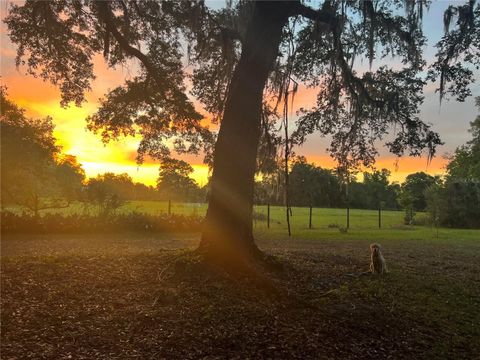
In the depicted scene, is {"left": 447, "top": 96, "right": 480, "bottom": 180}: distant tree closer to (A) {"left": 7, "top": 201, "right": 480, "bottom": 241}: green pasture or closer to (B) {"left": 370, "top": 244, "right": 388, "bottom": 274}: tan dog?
(A) {"left": 7, "top": 201, "right": 480, "bottom": 241}: green pasture

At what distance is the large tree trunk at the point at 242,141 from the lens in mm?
7781

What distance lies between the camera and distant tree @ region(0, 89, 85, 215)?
18441 mm

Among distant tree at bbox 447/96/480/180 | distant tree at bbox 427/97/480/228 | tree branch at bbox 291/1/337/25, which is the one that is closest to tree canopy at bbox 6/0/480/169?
tree branch at bbox 291/1/337/25

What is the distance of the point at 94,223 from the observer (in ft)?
64.6

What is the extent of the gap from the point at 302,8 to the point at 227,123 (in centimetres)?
278

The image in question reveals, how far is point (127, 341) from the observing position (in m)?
4.41

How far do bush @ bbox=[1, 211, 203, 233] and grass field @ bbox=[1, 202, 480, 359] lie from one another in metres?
11.5

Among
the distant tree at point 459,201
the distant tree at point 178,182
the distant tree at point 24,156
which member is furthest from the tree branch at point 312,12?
the distant tree at point 459,201

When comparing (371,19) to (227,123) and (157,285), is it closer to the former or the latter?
(227,123)

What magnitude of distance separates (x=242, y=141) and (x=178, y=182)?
14944 mm

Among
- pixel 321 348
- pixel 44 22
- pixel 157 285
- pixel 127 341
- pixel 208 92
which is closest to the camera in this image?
pixel 127 341

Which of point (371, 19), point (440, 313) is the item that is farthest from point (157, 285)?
point (371, 19)

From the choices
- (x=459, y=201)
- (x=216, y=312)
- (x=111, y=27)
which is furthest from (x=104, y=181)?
(x=459, y=201)

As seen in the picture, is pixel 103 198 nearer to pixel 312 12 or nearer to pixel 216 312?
pixel 312 12
